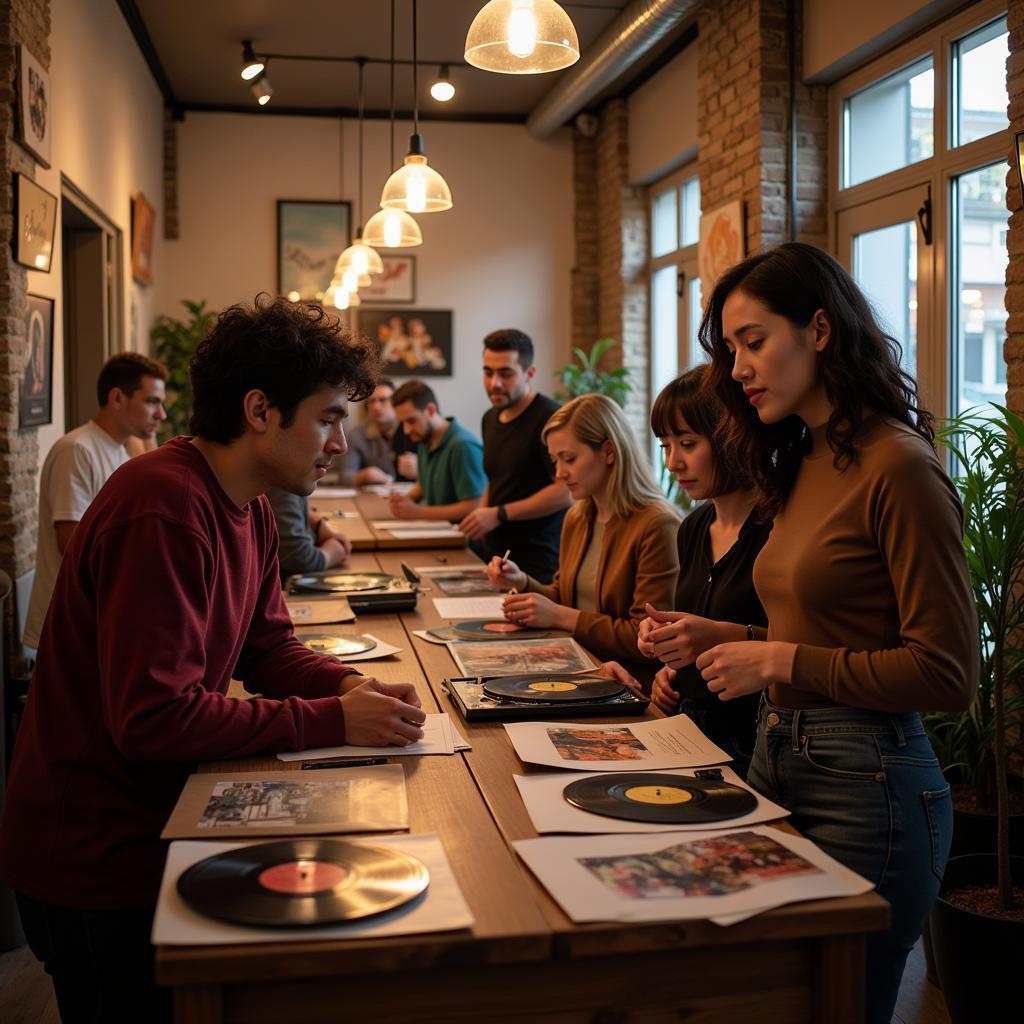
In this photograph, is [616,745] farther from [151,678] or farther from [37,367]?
[37,367]

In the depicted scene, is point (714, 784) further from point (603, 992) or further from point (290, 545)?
point (290, 545)

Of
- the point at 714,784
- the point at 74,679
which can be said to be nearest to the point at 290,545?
the point at 74,679

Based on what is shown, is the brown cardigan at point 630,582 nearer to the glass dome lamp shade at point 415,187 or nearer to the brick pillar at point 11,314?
the glass dome lamp shade at point 415,187

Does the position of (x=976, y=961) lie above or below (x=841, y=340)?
below

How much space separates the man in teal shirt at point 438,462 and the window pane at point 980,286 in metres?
2.31

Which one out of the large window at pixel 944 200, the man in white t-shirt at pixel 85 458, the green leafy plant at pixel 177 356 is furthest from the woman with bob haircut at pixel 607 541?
the green leafy plant at pixel 177 356

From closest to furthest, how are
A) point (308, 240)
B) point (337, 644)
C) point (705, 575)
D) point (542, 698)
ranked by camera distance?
point (542, 698), point (705, 575), point (337, 644), point (308, 240)

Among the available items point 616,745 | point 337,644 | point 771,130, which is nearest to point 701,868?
point 616,745

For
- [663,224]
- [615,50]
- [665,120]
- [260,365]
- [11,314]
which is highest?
[615,50]

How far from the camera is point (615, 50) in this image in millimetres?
7273

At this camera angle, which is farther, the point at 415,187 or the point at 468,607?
the point at 415,187

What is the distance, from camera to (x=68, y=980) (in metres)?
1.75

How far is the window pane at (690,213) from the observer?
8586 mm

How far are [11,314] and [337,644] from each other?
2206 millimetres
